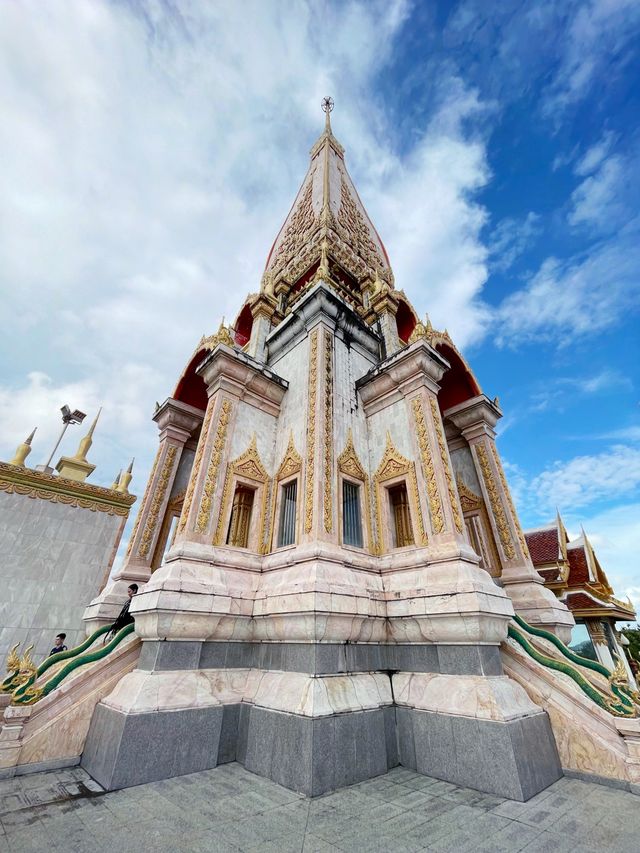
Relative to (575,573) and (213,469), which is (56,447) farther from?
(575,573)

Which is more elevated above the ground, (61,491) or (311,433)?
(61,491)

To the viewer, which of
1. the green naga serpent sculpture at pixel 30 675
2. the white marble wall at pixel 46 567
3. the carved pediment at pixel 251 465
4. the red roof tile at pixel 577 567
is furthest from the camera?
the red roof tile at pixel 577 567

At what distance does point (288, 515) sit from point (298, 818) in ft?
15.3

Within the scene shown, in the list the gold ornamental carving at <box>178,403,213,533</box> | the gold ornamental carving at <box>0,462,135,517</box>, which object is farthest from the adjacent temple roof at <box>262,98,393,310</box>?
the gold ornamental carving at <box>0,462,135,517</box>

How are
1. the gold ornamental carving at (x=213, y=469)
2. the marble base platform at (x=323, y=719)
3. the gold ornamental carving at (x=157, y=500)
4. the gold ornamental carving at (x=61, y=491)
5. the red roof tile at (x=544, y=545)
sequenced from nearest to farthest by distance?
the marble base platform at (x=323, y=719)
the gold ornamental carving at (x=213, y=469)
the gold ornamental carving at (x=157, y=500)
the gold ornamental carving at (x=61, y=491)
the red roof tile at (x=544, y=545)

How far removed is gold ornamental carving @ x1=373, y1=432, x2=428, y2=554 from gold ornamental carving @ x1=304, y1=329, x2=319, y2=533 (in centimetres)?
178

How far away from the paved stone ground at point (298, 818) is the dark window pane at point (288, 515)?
12.0 feet

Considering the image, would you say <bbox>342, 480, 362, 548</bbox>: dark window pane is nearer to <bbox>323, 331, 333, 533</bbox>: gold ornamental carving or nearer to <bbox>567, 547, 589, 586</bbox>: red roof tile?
<bbox>323, 331, 333, 533</bbox>: gold ornamental carving

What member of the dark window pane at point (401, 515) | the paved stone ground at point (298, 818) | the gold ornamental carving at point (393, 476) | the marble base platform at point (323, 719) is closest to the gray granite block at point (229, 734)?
the marble base platform at point (323, 719)

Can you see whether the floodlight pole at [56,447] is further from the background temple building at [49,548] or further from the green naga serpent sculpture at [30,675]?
the green naga serpent sculpture at [30,675]

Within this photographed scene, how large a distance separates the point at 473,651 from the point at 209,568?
4435mm

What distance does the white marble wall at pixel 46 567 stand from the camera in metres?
11.7

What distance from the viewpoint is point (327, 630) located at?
5391 mm

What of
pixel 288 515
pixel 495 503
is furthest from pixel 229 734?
pixel 495 503
